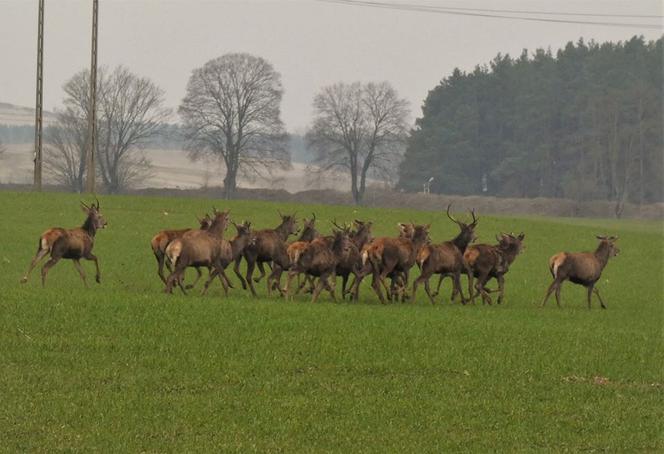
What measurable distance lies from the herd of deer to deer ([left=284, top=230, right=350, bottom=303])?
2 centimetres

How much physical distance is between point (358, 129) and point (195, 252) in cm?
9808

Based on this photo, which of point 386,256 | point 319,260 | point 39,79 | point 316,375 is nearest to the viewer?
point 316,375

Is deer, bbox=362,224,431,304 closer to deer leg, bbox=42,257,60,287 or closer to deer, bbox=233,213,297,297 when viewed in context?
deer, bbox=233,213,297,297

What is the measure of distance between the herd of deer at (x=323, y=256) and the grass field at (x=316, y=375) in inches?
32.2

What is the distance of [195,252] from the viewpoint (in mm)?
25953

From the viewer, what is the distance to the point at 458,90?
12519 centimetres

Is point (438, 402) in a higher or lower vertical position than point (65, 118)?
lower

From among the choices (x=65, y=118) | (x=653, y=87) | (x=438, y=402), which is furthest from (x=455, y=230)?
(x=65, y=118)

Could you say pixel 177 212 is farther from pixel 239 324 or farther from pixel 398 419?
pixel 398 419

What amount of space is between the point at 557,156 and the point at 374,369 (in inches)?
4002

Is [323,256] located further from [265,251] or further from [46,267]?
[46,267]

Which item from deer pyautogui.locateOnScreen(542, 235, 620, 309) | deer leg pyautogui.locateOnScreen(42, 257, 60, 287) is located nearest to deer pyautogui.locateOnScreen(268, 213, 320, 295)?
deer leg pyautogui.locateOnScreen(42, 257, 60, 287)

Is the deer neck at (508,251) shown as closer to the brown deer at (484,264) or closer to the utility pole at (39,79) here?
the brown deer at (484,264)

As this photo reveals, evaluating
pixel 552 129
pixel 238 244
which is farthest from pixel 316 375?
pixel 552 129
